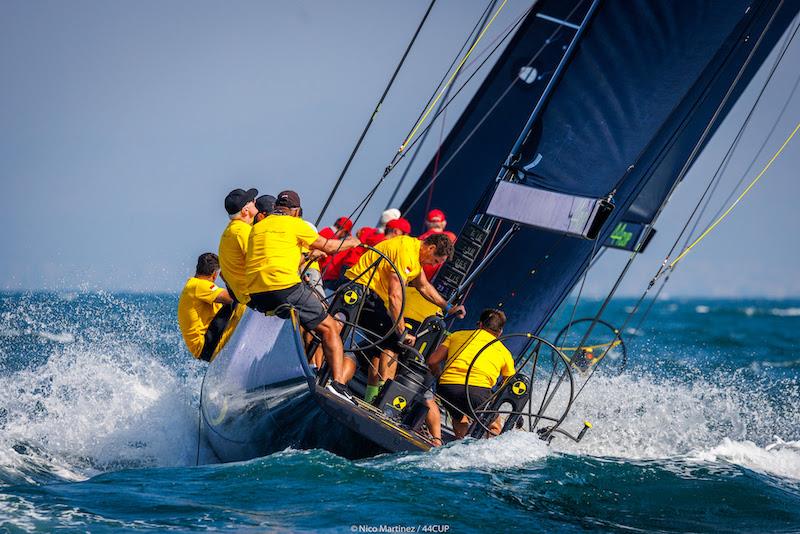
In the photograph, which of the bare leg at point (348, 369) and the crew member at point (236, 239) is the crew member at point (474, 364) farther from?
the crew member at point (236, 239)

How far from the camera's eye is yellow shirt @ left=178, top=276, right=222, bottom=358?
649 centimetres

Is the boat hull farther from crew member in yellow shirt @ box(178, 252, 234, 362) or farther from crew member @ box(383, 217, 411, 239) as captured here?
crew member @ box(383, 217, 411, 239)

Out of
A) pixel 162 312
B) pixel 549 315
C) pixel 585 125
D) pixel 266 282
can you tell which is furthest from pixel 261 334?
pixel 162 312

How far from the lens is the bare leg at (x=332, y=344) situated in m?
5.51

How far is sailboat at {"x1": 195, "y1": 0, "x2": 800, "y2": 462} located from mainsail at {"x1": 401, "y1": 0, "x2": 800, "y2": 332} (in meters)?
0.01

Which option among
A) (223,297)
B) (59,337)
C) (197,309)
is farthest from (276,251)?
(59,337)

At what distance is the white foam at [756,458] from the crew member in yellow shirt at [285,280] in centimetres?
253

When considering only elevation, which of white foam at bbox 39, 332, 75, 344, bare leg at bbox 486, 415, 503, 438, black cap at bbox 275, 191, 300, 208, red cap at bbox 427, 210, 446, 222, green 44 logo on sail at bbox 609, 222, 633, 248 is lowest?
white foam at bbox 39, 332, 75, 344

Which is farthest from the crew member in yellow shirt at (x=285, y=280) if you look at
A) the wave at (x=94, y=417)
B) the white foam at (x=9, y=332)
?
the white foam at (x=9, y=332)

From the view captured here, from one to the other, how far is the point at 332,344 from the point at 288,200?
986 mm

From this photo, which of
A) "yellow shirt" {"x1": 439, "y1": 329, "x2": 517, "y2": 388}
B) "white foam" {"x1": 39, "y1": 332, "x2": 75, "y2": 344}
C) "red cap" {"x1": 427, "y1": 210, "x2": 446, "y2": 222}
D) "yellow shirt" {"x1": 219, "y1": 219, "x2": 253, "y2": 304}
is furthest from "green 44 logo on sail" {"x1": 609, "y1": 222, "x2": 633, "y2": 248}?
"white foam" {"x1": 39, "y1": 332, "x2": 75, "y2": 344}

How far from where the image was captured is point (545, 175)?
7.22m

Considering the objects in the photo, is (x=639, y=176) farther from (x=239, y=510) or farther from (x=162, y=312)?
(x=162, y=312)

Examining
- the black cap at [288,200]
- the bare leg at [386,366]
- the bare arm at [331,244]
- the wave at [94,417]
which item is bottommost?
the wave at [94,417]
